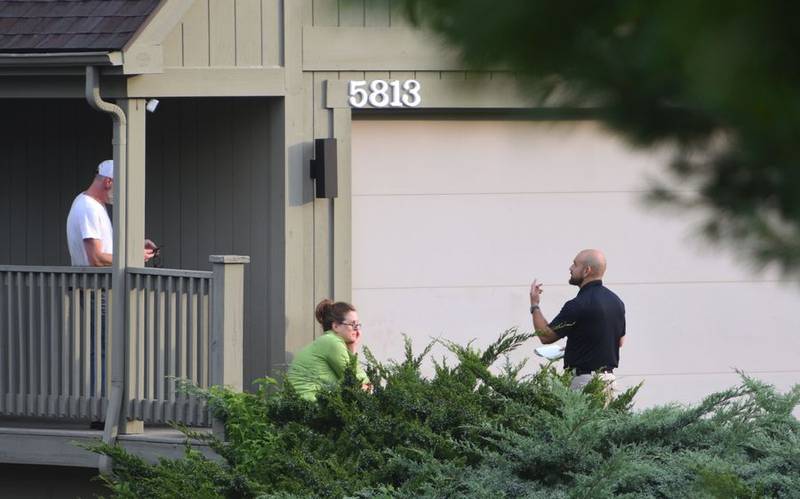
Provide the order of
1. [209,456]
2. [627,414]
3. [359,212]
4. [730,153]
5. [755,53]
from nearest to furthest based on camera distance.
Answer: [755,53]
[730,153]
[627,414]
[209,456]
[359,212]

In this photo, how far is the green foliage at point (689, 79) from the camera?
0.99 metres

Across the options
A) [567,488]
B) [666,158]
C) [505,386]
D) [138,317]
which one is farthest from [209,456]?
[666,158]

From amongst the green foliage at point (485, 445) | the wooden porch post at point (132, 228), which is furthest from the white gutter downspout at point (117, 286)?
the green foliage at point (485, 445)

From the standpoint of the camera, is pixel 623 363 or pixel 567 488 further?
pixel 623 363

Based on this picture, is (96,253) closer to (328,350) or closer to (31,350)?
(31,350)

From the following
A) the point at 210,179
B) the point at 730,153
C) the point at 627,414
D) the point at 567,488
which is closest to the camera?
the point at 730,153

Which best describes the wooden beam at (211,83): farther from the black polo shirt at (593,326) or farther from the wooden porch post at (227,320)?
the black polo shirt at (593,326)

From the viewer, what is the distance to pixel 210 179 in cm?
945

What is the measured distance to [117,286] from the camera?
8141 mm

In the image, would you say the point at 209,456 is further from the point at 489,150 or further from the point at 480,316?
the point at 489,150

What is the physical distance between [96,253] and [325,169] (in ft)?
5.26

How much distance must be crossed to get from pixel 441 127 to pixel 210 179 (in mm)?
1826

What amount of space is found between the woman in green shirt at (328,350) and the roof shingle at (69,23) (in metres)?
2.14

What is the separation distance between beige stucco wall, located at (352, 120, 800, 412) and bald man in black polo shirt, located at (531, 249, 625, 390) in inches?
28.4
